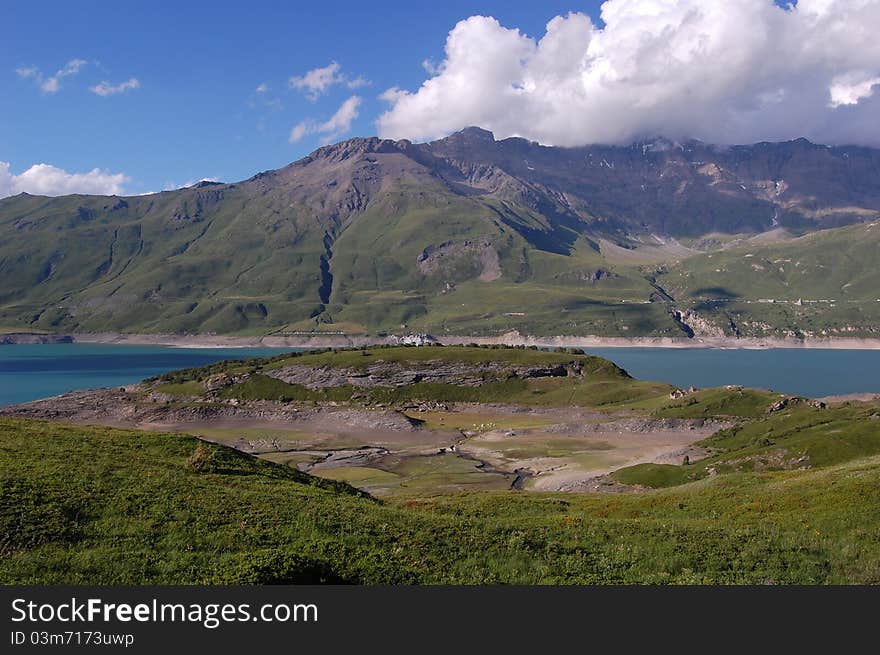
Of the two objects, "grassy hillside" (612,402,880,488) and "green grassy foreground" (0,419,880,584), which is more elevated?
"green grassy foreground" (0,419,880,584)

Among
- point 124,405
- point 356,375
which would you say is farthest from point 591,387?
point 124,405

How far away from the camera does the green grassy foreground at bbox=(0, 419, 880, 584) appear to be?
18.0m

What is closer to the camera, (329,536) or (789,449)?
(329,536)

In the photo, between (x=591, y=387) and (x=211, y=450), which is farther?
(x=591, y=387)

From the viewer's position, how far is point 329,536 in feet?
70.6

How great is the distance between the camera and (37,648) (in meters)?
13.3

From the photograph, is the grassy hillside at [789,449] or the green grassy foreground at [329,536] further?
the grassy hillside at [789,449]

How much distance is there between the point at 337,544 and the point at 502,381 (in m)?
172

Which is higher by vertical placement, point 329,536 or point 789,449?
point 329,536

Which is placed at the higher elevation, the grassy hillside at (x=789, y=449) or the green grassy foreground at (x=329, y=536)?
the green grassy foreground at (x=329, y=536)

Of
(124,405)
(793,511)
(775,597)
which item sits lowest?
(124,405)

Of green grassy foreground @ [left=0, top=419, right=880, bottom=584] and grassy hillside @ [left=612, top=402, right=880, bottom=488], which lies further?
grassy hillside @ [left=612, top=402, right=880, bottom=488]

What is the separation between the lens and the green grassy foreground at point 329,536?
17969 millimetres

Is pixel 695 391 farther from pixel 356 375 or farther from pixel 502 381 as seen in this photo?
pixel 356 375
